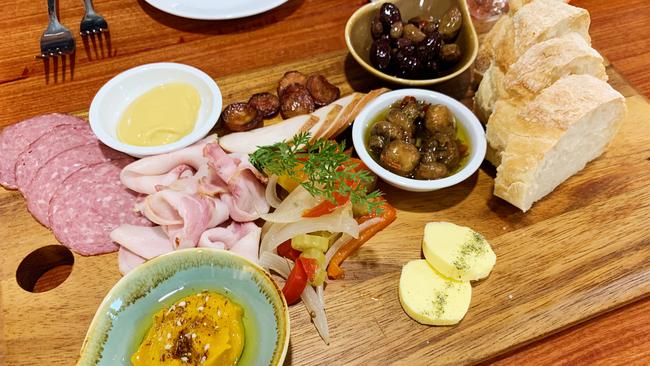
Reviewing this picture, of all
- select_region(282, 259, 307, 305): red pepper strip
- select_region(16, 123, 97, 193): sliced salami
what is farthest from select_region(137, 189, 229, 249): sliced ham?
select_region(16, 123, 97, 193): sliced salami

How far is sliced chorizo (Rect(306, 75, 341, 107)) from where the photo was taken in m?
2.43

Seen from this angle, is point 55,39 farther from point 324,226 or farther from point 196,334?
point 196,334

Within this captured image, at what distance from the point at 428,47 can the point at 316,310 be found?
133 cm

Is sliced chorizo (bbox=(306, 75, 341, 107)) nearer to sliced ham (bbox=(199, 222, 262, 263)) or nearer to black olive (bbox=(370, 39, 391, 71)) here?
black olive (bbox=(370, 39, 391, 71))

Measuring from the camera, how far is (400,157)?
2033 millimetres

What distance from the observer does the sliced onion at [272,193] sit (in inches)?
80.7

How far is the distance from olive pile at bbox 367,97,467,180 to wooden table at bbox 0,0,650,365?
781mm

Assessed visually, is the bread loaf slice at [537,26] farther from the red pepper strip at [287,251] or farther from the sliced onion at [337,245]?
the red pepper strip at [287,251]

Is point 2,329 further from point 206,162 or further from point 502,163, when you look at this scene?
point 502,163

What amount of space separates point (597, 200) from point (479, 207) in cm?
52

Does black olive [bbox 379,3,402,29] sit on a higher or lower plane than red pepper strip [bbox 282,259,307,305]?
higher

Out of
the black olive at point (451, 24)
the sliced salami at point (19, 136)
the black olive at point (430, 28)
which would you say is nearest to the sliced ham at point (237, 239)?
the sliced salami at point (19, 136)

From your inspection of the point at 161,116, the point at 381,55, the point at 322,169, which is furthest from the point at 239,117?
the point at 381,55

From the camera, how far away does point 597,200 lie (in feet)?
7.16
